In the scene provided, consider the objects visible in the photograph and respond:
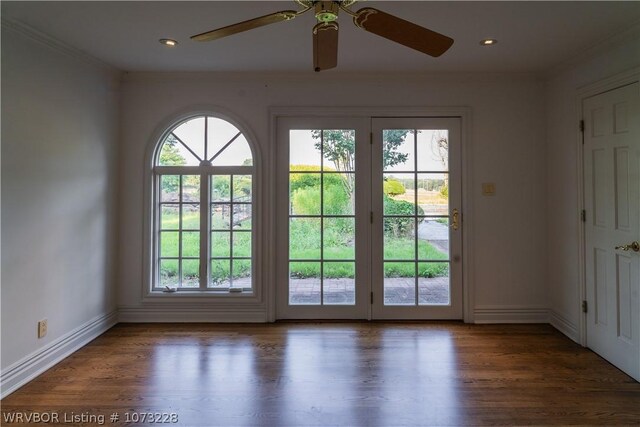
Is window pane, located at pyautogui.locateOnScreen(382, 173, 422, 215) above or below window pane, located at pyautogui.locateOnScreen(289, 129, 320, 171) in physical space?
below

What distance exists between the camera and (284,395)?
2195mm

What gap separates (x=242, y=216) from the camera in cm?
353

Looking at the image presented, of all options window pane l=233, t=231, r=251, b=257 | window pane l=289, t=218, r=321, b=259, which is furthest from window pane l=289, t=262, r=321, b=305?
window pane l=233, t=231, r=251, b=257

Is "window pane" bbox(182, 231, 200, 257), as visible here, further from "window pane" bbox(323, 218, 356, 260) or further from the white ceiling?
the white ceiling

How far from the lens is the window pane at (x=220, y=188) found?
11.6 ft

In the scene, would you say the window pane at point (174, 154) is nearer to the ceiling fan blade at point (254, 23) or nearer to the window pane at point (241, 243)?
the window pane at point (241, 243)

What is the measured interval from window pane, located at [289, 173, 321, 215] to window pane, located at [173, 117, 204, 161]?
1007mm

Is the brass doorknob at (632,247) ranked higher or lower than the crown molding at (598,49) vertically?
lower

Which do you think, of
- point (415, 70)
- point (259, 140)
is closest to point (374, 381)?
point (259, 140)

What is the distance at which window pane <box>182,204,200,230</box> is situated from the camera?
11.6 feet

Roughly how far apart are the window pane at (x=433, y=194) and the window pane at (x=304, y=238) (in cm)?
106

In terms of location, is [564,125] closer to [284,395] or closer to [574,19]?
[574,19]

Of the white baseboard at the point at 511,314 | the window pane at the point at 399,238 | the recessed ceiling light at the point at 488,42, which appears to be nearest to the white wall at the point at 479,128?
the white baseboard at the point at 511,314

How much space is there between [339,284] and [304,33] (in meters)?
2.25
